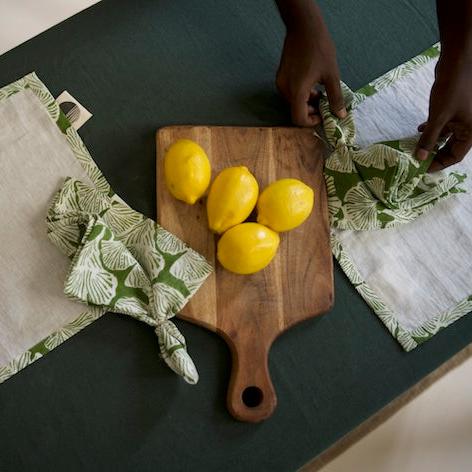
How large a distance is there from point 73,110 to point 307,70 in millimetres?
322

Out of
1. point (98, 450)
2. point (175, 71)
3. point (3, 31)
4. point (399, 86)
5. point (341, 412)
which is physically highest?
point (3, 31)

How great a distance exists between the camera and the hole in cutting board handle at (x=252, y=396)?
0.65 metres

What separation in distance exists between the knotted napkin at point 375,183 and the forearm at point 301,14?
0.11 m

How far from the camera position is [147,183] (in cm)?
72

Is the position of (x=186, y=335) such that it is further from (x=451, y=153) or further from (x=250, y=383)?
(x=451, y=153)

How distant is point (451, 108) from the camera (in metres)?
0.64

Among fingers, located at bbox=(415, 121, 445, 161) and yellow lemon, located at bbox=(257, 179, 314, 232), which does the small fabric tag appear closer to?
yellow lemon, located at bbox=(257, 179, 314, 232)

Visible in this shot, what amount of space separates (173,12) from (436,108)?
413 mm

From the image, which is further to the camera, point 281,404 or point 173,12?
point 173,12

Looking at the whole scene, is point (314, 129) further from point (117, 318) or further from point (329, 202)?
point (117, 318)

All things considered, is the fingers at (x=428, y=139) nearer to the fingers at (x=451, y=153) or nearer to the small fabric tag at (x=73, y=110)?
the fingers at (x=451, y=153)

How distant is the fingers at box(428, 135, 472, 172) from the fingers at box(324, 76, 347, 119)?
0.45 feet

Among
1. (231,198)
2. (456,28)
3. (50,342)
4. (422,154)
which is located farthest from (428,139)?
(50,342)

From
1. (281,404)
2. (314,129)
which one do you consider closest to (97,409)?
(281,404)
